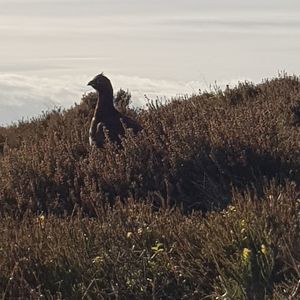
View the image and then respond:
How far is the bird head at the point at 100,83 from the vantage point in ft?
33.8

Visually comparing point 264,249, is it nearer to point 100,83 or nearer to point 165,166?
point 165,166

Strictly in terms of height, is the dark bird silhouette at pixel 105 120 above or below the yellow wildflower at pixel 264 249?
above

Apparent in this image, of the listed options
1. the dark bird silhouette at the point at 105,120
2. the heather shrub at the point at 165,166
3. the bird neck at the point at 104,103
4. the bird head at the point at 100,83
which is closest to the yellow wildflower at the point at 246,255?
the heather shrub at the point at 165,166

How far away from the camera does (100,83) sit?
34.1 feet

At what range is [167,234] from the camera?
4969 mm

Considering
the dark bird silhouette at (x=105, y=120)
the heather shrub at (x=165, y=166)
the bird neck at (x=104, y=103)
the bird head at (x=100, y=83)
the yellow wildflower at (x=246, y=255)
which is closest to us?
the yellow wildflower at (x=246, y=255)

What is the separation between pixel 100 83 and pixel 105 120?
1231mm

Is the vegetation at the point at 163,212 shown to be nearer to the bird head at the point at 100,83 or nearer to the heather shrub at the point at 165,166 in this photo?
the heather shrub at the point at 165,166

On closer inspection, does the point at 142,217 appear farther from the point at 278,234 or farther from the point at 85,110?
the point at 85,110

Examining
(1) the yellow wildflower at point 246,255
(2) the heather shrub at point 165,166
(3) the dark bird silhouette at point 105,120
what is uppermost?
(3) the dark bird silhouette at point 105,120

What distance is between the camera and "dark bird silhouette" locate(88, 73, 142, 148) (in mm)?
8734

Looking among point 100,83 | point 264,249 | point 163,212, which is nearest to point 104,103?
point 100,83

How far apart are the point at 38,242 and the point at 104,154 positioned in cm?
251

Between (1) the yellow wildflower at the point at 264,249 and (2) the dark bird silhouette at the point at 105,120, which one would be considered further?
(2) the dark bird silhouette at the point at 105,120
